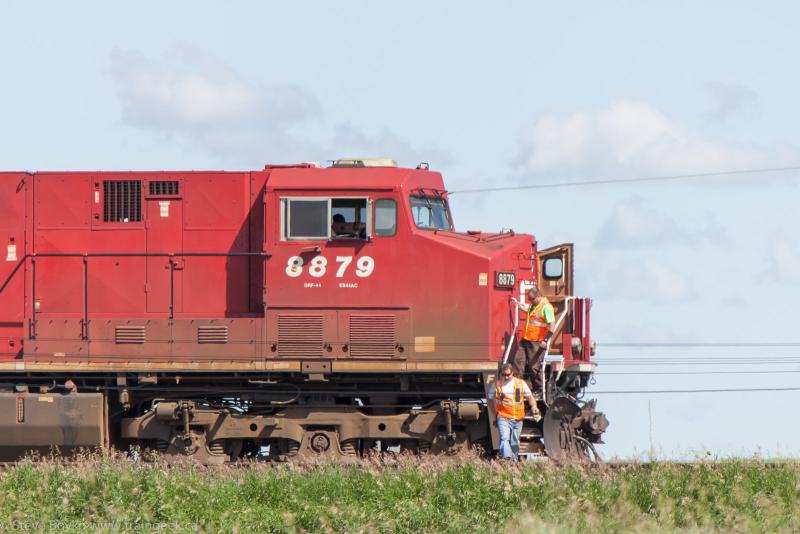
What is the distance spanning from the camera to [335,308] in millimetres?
17094

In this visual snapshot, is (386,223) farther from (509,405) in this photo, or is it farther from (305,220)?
(509,405)

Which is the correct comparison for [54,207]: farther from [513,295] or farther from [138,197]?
[513,295]

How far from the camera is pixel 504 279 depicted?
17109 millimetres

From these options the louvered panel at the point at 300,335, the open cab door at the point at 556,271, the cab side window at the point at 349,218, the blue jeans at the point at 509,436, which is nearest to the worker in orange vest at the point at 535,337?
the blue jeans at the point at 509,436

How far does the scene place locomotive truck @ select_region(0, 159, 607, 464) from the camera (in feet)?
55.7

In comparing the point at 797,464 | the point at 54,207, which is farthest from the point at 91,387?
the point at 797,464

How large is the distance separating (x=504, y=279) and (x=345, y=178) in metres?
2.82

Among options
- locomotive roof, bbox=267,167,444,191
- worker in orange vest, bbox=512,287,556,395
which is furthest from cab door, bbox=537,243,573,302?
locomotive roof, bbox=267,167,444,191

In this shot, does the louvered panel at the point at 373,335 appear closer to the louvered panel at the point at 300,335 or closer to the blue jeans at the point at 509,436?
the louvered panel at the point at 300,335

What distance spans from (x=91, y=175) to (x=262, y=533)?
7.70 metres

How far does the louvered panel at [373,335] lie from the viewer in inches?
669

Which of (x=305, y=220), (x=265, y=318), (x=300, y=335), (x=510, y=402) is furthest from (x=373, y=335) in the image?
(x=510, y=402)

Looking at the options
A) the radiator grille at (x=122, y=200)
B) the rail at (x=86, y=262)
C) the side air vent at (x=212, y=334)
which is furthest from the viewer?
the radiator grille at (x=122, y=200)

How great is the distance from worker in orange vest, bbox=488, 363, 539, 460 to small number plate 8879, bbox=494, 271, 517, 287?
1.20 metres
